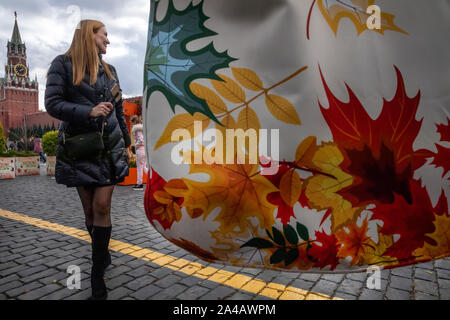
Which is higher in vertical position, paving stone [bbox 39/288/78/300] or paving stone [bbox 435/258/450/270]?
paving stone [bbox 435/258/450/270]

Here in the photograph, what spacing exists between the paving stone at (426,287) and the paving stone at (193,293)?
158 centimetres

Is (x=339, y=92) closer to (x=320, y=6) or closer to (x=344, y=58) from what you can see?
(x=344, y=58)

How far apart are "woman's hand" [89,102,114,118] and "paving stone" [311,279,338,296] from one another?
6.49 feet

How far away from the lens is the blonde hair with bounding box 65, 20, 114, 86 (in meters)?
2.01

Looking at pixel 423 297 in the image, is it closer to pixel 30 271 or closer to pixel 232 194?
pixel 232 194

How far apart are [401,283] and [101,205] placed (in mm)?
2315

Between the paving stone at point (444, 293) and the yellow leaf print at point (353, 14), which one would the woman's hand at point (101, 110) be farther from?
the paving stone at point (444, 293)

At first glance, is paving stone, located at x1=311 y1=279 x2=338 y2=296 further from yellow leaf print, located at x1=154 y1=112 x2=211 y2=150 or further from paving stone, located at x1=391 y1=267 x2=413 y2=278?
yellow leaf print, located at x1=154 y1=112 x2=211 y2=150

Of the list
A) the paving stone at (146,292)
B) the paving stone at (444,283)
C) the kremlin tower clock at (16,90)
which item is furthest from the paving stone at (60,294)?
Answer: the kremlin tower clock at (16,90)

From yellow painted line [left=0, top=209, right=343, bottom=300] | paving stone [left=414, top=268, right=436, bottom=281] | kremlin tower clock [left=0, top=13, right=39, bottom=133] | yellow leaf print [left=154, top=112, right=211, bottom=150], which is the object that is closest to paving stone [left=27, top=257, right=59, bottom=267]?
yellow painted line [left=0, top=209, right=343, bottom=300]

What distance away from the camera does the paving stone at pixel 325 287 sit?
2.19 m

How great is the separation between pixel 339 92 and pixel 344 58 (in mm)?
129
